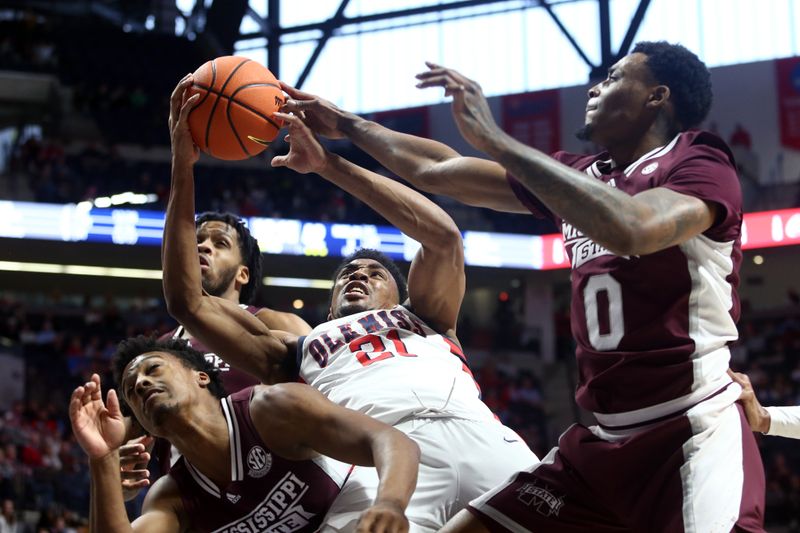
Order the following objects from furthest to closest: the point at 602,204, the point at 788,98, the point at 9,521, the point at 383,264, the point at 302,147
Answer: the point at 788,98 → the point at 9,521 → the point at 383,264 → the point at 302,147 → the point at 602,204

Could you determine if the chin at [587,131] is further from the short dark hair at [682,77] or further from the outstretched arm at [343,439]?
the outstretched arm at [343,439]

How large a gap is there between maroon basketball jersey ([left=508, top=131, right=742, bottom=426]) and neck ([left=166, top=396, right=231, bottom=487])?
4.49 ft

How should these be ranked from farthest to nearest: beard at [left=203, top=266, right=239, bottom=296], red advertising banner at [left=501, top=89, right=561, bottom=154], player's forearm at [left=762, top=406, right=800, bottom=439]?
red advertising banner at [left=501, top=89, right=561, bottom=154]
beard at [left=203, top=266, right=239, bottom=296]
player's forearm at [left=762, top=406, right=800, bottom=439]

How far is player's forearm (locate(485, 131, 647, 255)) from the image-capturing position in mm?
2545

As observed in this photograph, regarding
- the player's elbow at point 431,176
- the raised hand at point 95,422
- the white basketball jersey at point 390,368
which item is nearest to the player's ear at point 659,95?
the player's elbow at point 431,176

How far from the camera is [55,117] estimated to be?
20.9 metres

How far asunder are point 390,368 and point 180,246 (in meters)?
0.93

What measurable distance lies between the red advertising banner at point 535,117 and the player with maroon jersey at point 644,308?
1791 cm

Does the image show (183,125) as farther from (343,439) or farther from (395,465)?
(395,465)

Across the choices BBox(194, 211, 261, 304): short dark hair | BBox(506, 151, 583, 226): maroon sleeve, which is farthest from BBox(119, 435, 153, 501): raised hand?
BBox(506, 151, 583, 226): maroon sleeve

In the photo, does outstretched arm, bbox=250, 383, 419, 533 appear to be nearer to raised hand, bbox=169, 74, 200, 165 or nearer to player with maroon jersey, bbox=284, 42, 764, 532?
player with maroon jersey, bbox=284, 42, 764, 532

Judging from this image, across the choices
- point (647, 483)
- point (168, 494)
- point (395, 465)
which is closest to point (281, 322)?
point (168, 494)

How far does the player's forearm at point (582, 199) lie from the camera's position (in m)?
2.54

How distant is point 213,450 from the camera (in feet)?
11.9
